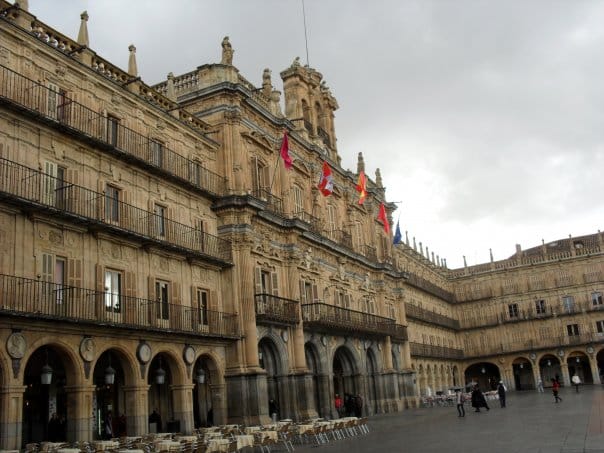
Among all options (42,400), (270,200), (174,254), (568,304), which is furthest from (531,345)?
(42,400)

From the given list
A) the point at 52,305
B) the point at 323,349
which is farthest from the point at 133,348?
the point at 323,349

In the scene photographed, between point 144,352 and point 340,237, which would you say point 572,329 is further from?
point 144,352

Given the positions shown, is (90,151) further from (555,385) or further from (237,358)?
(555,385)

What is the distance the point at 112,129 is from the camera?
2470 cm

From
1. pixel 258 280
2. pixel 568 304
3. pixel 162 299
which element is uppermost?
pixel 568 304

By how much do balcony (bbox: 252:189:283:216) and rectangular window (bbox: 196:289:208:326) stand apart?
568 centimetres

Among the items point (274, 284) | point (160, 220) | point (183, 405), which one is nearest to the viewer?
point (183, 405)

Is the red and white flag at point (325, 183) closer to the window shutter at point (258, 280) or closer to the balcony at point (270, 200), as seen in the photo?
the balcony at point (270, 200)

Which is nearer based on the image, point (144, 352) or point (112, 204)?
point (144, 352)

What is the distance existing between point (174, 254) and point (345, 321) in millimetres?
14396

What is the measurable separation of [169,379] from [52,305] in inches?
333

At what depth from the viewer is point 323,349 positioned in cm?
3575

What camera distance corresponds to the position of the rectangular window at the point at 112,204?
23609 mm

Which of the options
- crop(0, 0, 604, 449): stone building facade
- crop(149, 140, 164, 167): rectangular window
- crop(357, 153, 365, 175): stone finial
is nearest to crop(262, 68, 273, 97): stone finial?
crop(0, 0, 604, 449): stone building facade
